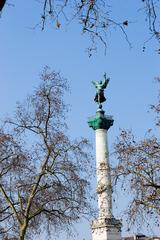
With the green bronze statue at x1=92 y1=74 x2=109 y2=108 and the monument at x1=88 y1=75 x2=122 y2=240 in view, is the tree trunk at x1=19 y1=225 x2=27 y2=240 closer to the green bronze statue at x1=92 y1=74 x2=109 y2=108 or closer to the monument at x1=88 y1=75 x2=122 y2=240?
the monument at x1=88 y1=75 x2=122 y2=240

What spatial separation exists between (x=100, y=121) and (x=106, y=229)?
11.3 m

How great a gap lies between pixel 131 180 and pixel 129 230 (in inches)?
80.1

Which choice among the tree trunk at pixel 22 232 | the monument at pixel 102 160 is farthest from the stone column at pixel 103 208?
the tree trunk at pixel 22 232

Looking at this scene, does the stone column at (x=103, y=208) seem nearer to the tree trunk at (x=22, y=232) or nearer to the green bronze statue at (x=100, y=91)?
the green bronze statue at (x=100, y=91)

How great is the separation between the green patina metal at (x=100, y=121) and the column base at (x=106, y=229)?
990 cm

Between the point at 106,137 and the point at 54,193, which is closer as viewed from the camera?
the point at 54,193

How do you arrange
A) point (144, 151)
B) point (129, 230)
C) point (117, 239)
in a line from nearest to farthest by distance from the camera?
point (129, 230) < point (144, 151) < point (117, 239)

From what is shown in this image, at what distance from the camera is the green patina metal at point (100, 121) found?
5141cm

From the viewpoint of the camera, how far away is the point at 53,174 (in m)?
22.7

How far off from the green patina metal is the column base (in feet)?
32.5

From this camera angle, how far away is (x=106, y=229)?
148 feet

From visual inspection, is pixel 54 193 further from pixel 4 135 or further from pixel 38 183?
pixel 4 135

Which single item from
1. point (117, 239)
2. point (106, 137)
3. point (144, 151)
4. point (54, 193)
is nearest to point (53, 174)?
point (54, 193)

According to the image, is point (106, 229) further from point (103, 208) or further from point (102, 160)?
point (102, 160)
